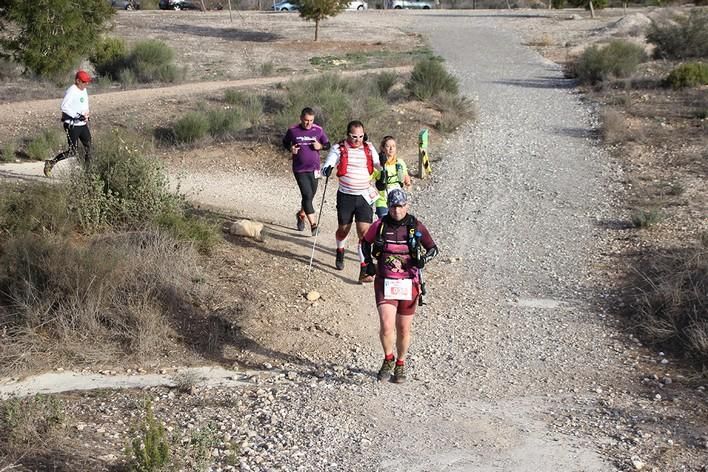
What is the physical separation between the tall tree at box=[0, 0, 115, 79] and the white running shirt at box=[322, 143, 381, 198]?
795 cm

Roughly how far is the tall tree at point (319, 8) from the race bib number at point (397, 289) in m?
30.7

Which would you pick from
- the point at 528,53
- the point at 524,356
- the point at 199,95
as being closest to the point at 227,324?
the point at 524,356

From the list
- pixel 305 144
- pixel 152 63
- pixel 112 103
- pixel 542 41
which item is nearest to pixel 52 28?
pixel 112 103

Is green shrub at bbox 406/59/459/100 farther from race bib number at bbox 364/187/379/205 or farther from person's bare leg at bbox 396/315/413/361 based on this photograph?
person's bare leg at bbox 396/315/413/361

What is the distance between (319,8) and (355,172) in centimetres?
2828

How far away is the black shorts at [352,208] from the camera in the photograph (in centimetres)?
1001

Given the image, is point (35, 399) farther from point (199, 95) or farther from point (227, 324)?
point (199, 95)

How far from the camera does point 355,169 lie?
32.3ft

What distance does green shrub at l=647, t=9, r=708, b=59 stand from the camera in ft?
85.6

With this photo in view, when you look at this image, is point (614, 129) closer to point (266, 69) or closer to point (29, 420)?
point (29, 420)

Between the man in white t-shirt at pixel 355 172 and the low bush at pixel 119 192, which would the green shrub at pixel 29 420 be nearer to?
the man in white t-shirt at pixel 355 172

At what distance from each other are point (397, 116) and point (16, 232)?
9838 mm

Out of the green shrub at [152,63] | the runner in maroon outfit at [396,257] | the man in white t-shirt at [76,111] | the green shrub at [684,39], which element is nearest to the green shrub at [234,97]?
the green shrub at [152,63]

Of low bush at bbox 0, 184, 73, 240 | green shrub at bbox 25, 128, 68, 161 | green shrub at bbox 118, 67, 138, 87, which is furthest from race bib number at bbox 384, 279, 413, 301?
green shrub at bbox 118, 67, 138, 87
